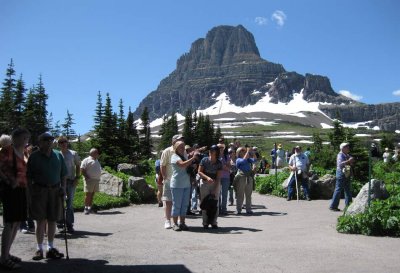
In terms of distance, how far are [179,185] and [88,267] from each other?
146 inches

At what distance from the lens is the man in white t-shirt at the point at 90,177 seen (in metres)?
13.1

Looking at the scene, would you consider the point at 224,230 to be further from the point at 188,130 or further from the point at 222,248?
the point at 188,130

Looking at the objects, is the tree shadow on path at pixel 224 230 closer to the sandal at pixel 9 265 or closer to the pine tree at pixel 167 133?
the sandal at pixel 9 265

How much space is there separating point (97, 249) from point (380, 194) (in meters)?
7.34

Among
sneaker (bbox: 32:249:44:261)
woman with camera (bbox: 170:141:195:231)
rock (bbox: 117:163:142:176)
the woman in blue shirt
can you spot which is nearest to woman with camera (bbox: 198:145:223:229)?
woman with camera (bbox: 170:141:195:231)

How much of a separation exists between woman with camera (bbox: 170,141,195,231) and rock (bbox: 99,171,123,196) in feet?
21.9

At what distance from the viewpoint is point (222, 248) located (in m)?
7.63

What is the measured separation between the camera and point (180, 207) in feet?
31.6

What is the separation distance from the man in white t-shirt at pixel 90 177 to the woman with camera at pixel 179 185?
432cm

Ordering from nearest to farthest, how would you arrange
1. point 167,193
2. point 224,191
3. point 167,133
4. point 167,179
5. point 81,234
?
point 81,234 < point 167,193 < point 167,179 < point 224,191 < point 167,133

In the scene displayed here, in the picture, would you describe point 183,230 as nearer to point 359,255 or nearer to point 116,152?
point 359,255

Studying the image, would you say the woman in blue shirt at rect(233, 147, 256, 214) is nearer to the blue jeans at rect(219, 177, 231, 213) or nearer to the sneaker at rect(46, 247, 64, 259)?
the blue jeans at rect(219, 177, 231, 213)

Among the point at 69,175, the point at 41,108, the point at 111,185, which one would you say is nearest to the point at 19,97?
the point at 41,108

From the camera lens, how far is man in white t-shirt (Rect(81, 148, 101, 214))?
43.0ft
